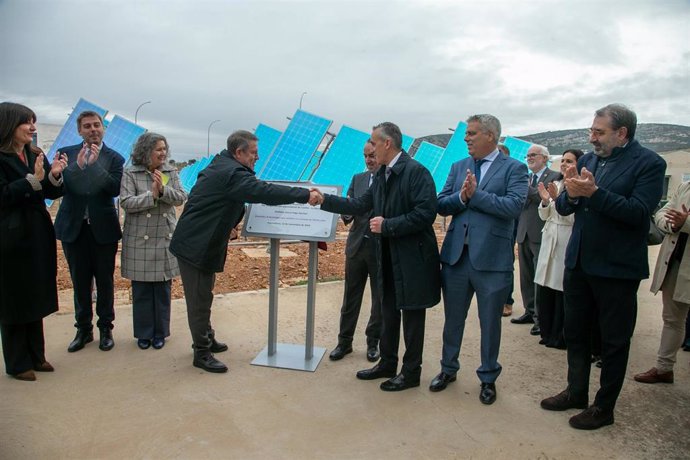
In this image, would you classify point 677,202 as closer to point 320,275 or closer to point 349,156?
point 320,275

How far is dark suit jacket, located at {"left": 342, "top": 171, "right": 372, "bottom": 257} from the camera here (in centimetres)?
396

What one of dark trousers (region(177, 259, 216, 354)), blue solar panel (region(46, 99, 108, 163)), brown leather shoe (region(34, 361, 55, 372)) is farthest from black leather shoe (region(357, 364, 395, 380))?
blue solar panel (region(46, 99, 108, 163))

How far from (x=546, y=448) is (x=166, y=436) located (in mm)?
2258

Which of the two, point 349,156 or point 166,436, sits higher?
point 349,156

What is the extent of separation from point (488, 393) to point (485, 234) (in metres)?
1.14

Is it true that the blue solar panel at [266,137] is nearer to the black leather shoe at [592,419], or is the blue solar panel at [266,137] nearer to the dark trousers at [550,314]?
the dark trousers at [550,314]

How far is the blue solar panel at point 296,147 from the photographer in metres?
13.4

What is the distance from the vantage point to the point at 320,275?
733 centimetres

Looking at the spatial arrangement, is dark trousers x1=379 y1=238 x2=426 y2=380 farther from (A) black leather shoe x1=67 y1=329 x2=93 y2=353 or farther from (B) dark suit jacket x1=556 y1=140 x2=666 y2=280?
(A) black leather shoe x1=67 y1=329 x2=93 y2=353

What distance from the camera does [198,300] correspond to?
3.72m

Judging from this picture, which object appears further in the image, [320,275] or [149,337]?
[320,275]

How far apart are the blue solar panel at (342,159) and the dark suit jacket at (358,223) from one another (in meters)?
9.25

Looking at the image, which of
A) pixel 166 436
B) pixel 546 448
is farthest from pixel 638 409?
pixel 166 436

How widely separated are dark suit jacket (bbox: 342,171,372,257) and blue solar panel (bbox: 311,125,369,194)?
9252mm
